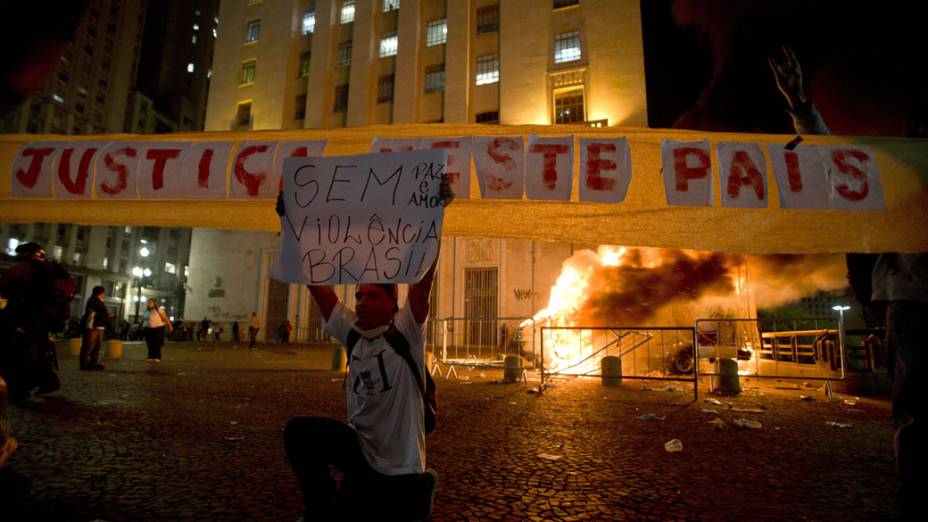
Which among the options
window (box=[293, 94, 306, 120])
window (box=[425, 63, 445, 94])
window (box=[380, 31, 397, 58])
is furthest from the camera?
window (box=[293, 94, 306, 120])

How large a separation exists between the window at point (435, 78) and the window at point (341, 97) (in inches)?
218

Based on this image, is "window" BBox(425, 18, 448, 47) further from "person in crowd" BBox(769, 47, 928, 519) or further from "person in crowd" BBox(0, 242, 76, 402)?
"person in crowd" BBox(769, 47, 928, 519)

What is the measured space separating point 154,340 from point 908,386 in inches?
591

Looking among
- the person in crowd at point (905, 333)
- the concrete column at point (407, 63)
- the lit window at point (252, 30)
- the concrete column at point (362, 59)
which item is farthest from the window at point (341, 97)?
the person in crowd at point (905, 333)

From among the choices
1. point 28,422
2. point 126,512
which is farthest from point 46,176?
point 126,512

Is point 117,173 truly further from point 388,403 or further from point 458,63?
point 458,63

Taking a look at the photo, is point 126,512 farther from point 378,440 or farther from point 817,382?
point 817,382

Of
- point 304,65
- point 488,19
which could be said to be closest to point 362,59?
point 304,65

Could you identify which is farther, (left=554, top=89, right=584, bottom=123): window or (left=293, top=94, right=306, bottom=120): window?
(left=293, top=94, right=306, bottom=120): window

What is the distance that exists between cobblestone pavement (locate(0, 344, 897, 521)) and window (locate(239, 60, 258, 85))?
29.9 metres

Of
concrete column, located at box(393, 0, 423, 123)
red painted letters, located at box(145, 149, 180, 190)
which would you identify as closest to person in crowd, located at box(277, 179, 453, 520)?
red painted letters, located at box(145, 149, 180, 190)

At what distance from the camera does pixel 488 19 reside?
27.0 meters

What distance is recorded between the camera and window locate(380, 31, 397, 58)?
2842 cm

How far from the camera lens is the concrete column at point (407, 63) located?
26.4 meters
